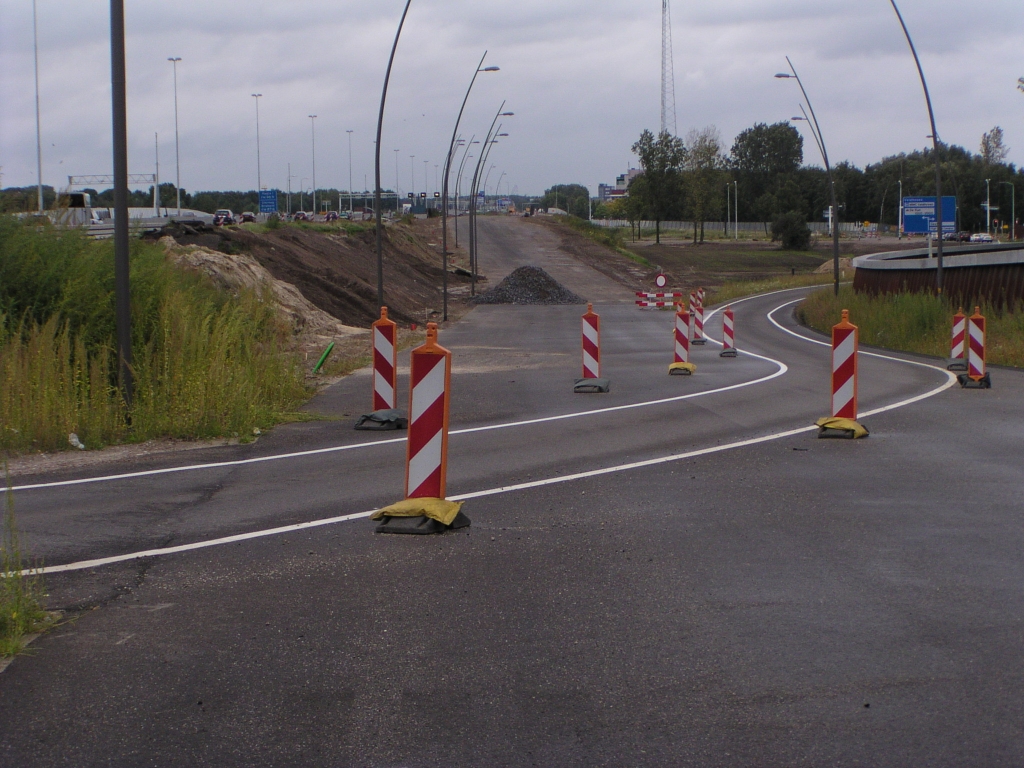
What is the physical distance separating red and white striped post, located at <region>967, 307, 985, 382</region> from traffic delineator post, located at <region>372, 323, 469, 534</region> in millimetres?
11688

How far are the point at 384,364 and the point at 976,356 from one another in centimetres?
977

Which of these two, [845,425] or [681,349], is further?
[681,349]

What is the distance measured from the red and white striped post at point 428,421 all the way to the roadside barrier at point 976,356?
11705mm

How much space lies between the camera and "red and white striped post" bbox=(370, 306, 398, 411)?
1309 cm

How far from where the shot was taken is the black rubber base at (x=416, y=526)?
7.29 metres

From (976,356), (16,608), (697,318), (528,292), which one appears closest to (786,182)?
(528,292)

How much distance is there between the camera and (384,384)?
13.2 metres

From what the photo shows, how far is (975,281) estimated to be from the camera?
1188 inches

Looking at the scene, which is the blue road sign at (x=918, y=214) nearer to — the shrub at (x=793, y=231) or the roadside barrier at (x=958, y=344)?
the roadside barrier at (x=958, y=344)

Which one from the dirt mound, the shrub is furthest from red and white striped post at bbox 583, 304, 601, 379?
the shrub

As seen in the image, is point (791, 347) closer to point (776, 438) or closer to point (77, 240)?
point (776, 438)

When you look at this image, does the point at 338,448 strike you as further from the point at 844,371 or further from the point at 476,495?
the point at 844,371

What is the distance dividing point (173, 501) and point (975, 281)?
27471 mm

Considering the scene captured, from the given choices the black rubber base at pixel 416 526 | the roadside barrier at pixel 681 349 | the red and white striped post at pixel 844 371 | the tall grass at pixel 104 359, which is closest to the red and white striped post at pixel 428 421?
the black rubber base at pixel 416 526
